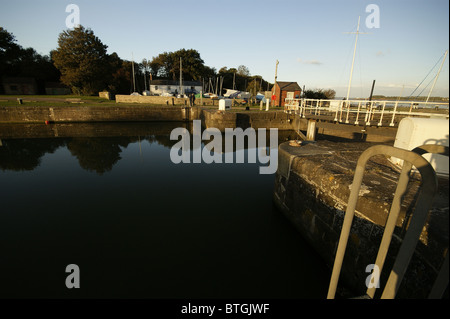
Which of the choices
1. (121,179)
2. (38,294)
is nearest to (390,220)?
(38,294)

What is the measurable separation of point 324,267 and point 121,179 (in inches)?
358

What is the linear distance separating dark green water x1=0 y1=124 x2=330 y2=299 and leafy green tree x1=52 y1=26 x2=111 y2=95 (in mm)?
46262

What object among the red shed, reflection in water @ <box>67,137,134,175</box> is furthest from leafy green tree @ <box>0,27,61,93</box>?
the red shed

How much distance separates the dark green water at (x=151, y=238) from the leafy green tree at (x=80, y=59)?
1821 inches

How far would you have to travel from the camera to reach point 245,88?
86.8m

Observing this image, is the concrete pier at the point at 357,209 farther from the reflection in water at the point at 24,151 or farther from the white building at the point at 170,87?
the white building at the point at 170,87

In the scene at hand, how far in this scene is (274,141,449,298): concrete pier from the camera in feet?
9.27

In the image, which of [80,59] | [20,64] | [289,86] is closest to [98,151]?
[289,86]

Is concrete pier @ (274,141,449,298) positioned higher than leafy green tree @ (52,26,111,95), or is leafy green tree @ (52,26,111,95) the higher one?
leafy green tree @ (52,26,111,95)

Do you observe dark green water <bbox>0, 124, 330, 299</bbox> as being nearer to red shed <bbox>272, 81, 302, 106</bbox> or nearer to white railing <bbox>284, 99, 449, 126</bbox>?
white railing <bbox>284, 99, 449, 126</bbox>

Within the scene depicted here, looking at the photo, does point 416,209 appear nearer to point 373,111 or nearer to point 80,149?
point 373,111

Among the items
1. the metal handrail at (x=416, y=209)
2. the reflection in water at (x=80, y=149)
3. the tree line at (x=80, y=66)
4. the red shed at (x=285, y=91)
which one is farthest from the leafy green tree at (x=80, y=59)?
the metal handrail at (x=416, y=209)

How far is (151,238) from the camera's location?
6062 millimetres

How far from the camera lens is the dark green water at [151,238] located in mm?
4684
